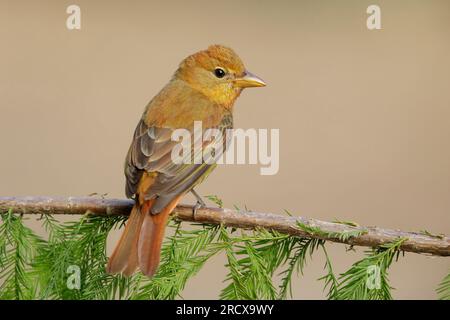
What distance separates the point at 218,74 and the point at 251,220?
1218 millimetres

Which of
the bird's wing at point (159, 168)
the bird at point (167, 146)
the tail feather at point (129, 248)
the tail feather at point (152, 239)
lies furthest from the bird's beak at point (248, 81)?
the tail feather at point (129, 248)

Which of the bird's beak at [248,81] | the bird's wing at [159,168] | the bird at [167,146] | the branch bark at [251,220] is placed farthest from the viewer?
the bird's beak at [248,81]

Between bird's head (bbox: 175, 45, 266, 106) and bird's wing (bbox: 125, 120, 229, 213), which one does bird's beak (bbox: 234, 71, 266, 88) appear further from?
bird's wing (bbox: 125, 120, 229, 213)

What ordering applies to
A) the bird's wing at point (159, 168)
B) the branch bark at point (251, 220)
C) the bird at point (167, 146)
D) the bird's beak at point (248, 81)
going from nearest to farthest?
1. the branch bark at point (251, 220)
2. the bird at point (167, 146)
3. the bird's wing at point (159, 168)
4. the bird's beak at point (248, 81)

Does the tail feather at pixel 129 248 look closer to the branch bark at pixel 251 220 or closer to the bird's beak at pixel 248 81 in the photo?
the branch bark at pixel 251 220

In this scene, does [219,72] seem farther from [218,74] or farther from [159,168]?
[159,168]

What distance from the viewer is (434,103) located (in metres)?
5.86

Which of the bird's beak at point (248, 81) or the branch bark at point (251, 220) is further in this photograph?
the bird's beak at point (248, 81)

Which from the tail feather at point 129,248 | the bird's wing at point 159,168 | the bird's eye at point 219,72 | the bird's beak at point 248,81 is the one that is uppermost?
the bird's eye at point 219,72

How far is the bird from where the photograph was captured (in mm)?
2578

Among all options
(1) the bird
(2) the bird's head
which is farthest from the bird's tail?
(2) the bird's head

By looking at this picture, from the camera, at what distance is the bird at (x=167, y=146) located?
258 cm

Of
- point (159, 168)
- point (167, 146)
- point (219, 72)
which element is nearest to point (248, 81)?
point (219, 72)

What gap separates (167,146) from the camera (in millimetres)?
3053
